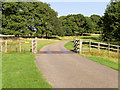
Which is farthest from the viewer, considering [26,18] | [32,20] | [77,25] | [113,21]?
[77,25]

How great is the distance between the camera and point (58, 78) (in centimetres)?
745

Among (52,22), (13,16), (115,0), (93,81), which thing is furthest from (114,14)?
(52,22)

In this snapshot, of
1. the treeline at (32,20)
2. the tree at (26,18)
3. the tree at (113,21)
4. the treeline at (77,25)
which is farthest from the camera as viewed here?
the treeline at (77,25)

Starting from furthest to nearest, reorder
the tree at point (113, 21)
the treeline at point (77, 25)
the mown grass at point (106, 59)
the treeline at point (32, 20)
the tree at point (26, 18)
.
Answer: the treeline at point (77, 25) < the tree at point (26, 18) < the treeline at point (32, 20) < the tree at point (113, 21) < the mown grass at point (106, 59)

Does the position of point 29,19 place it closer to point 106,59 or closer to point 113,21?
point 113,21

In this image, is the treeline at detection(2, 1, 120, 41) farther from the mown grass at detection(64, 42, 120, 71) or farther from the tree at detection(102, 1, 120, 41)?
the mown grass at detection(64, 42, 120, 71)

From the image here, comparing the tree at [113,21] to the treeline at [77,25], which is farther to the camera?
the treeline at [77,25]

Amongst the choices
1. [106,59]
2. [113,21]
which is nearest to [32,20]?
[113,21]

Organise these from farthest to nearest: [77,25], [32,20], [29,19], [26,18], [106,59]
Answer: [77,25] → [32,20] → [29,19] → [26,18] → [106,59]

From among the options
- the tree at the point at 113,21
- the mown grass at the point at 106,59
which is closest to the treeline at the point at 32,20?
the tree at the point at 113,21

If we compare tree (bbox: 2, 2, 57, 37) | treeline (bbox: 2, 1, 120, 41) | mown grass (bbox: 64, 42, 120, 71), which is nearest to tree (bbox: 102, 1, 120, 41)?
treeline (bbox: 2, 1, 120, 41)

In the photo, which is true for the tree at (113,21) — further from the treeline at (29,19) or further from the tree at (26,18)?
the tree at (26,18)

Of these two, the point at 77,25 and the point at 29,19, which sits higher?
the point at 77,25

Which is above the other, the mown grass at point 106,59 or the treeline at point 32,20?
the treeline at point 32,20
